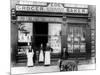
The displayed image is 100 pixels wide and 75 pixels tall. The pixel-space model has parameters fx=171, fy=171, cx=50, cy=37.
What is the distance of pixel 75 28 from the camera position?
259 cm

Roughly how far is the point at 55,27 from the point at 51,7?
298 mm

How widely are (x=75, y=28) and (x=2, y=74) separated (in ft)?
4.06

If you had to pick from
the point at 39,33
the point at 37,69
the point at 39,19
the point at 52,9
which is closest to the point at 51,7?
the point at 52,9

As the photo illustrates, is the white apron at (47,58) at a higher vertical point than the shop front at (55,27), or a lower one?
lower

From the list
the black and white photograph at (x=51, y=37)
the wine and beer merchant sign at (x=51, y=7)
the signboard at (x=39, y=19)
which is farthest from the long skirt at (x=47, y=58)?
the wine and beer merchant sign at (x=51, y=7)

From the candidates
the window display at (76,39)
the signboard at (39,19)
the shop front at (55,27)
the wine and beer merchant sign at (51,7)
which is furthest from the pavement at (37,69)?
the wine and beer merchant sign at (51,7)

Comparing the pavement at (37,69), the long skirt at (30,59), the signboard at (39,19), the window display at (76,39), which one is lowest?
the pavement at (37,69)

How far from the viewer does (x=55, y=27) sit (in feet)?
8.23

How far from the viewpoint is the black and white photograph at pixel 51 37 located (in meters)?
2.38

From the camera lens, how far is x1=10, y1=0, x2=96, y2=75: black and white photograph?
2.38 m

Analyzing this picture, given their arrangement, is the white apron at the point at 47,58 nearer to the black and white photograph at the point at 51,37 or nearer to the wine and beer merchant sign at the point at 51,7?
the black and white photograph at the point at 51,37

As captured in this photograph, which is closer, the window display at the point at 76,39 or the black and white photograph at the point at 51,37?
the black and white photograph at the point at 51,37
